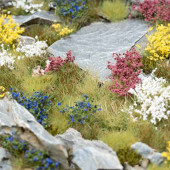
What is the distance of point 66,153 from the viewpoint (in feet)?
15.0

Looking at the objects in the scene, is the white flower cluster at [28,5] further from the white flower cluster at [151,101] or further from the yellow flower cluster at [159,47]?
the white flower cluster at [151,101]

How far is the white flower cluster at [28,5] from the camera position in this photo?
35.6ft

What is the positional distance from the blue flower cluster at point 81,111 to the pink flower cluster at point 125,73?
783 mm

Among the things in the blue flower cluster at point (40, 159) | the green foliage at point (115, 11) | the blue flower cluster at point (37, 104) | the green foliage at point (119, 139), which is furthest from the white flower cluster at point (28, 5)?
the blue flower cluster at point (40, 159)

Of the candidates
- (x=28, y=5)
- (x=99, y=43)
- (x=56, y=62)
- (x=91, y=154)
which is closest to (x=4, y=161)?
(x=91, y=154)

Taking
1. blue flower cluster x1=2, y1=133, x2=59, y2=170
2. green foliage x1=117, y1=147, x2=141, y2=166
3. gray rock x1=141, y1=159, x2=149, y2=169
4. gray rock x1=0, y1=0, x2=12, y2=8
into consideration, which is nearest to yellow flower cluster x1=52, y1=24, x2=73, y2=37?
gray rock x1=0, y1=0, x2=12, y2=8

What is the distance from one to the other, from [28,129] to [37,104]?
111 centimetres

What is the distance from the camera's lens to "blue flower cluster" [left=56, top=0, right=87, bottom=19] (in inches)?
387

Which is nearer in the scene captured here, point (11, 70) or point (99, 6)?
point (11, 70)

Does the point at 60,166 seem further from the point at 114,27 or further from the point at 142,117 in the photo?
the point at 114,27

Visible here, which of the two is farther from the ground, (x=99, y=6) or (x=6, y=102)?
(x=99, y=6)

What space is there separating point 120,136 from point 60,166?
1.29 m

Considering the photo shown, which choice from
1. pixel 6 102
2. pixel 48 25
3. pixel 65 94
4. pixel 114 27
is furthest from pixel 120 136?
pixel 48 25

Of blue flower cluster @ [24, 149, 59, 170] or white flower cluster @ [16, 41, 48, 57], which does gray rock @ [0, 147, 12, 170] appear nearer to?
blue flower cluster @ [24, 149, 59, 170]
